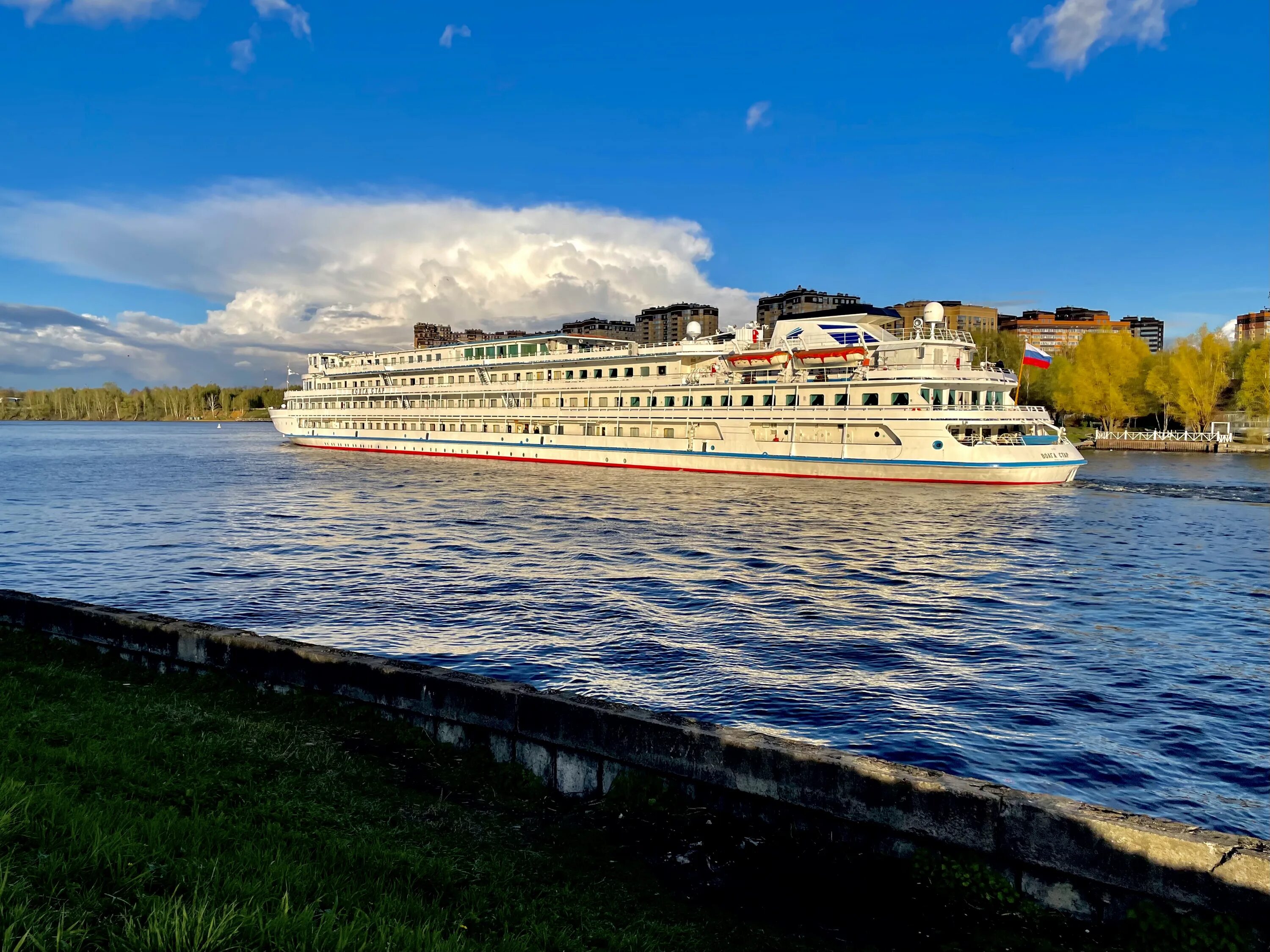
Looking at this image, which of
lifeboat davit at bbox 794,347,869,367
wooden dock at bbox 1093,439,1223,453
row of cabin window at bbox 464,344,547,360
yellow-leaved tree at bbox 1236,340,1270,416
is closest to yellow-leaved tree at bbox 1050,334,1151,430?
wooden dock at bbox 1093,439,1223,453

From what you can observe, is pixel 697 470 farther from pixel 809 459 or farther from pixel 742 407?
pixel 809 459

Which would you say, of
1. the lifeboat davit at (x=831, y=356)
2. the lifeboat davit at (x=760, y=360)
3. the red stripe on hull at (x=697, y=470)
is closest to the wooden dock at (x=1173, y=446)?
the red stripe on hull at (x=697, y=470)

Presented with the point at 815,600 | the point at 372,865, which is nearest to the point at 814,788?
the point at 372,865

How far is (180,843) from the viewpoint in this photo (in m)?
5.39

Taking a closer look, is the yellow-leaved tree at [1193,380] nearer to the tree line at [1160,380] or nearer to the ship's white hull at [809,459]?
the tree line at [1160,380]

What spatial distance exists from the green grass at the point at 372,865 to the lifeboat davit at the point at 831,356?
47.6 metres

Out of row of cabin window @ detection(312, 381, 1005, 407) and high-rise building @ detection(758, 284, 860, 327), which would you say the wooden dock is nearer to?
row of cabin window @ detection(312, 381, 1005, 407)

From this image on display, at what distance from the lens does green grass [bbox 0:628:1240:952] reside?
4.52 m

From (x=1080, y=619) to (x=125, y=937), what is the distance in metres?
19.1

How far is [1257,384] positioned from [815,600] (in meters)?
95.1

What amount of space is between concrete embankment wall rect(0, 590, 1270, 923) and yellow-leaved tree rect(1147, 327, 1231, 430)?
10207 centimetres

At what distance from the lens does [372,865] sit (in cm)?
556

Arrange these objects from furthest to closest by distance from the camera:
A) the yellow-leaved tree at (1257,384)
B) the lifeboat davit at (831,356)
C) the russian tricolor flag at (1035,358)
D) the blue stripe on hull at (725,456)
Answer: the yellow-leaved tree at (1257,384)
the lifeboat davit at (831,356)
the russian tricolor flag at (1035,358)
the blue stripe on hull at (725,456)

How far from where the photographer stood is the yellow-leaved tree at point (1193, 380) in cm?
8988
